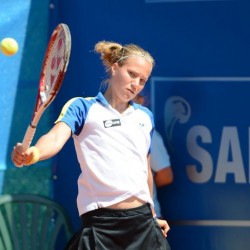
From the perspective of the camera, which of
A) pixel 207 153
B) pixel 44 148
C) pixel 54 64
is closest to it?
pixel 44 148

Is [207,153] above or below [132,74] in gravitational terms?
below

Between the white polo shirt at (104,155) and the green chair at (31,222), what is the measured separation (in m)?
1.38

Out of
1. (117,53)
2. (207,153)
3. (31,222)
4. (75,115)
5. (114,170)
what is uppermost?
(117,53)

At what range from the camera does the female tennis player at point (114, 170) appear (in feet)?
12.2

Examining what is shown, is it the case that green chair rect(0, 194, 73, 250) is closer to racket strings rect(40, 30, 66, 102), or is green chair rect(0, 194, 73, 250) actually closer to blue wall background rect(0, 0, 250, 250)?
blue wall background rect(0, 0, 250, 250)

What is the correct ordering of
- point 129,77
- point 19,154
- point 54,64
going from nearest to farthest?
point 19,154 < point 54,64 < point 129,77

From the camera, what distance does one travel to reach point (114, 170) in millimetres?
3732

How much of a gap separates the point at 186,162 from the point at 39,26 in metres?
1.23

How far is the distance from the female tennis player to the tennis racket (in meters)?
0.19

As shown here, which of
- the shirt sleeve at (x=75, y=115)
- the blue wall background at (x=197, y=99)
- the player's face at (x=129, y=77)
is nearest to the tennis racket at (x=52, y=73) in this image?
the shirt sleeve at (x=75, y=115)

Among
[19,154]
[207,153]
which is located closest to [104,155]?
[19,154]

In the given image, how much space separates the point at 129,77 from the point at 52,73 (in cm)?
46

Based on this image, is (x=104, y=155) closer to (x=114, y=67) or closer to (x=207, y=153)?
(x=114, y=67)

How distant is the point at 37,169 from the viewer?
5.26m
